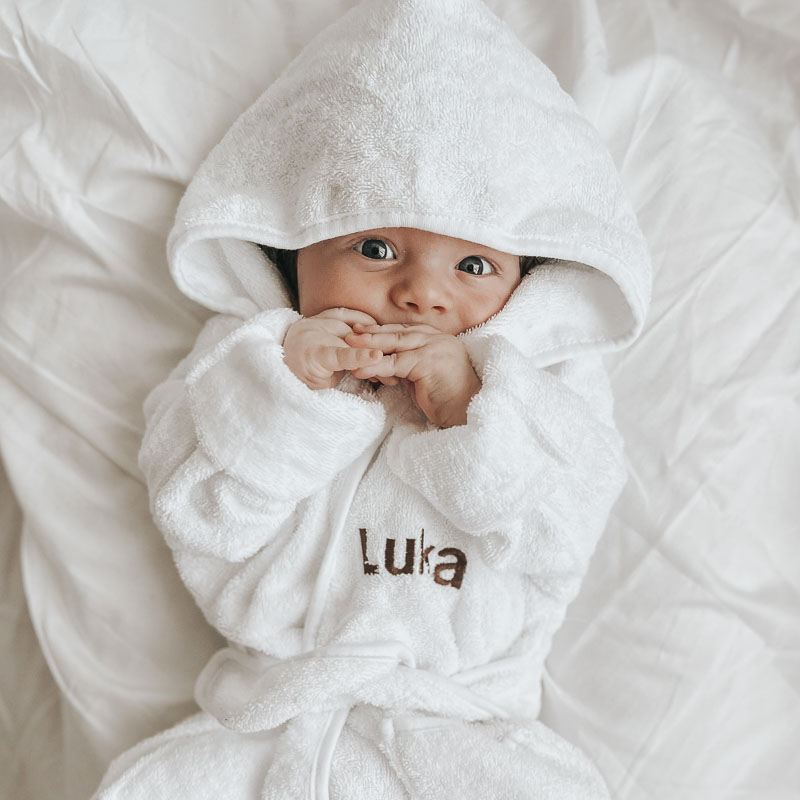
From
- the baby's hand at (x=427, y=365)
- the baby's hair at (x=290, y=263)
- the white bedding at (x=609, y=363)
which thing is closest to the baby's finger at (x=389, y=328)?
the baby's hand at (x=427, y=365)

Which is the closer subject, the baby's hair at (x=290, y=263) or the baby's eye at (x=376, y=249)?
the baby's eye at (x=376, y=249)

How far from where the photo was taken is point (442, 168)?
93cm

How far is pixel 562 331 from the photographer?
1.05 m

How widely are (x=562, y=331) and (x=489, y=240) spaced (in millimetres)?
178

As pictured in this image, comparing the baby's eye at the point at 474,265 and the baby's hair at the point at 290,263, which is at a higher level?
the baby's eye at the point at 474,265

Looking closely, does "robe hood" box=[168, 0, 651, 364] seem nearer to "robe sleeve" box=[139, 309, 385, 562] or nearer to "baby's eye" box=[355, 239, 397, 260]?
"baby's eye" box=[355, 239, 397, 260]

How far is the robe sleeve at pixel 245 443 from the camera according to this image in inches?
35.9

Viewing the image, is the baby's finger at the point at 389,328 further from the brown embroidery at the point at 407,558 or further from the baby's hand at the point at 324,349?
the brown embroidery at the point at 407,558

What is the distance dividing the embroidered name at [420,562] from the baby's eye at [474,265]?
0.30 meters

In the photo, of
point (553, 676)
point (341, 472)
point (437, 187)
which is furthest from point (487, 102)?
point (553, 676)

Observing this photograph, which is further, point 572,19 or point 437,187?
point 572,19

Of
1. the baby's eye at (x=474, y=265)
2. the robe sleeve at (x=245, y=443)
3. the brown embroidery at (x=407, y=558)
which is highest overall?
the baby's eye at (x=474, y=265)

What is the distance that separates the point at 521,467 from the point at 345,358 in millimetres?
213

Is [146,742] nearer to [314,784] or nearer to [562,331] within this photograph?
[314,784]
